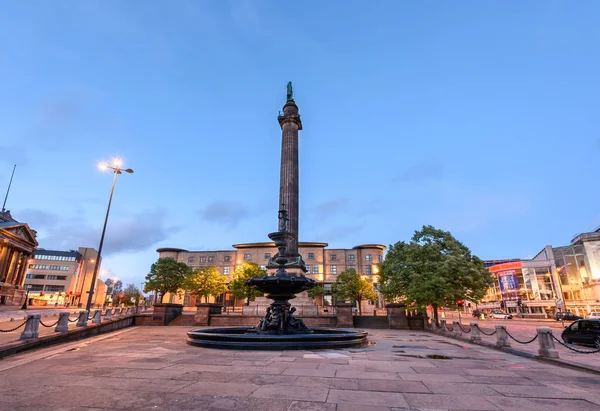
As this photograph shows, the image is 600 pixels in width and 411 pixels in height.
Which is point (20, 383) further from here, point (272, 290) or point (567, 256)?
point (567, 256)

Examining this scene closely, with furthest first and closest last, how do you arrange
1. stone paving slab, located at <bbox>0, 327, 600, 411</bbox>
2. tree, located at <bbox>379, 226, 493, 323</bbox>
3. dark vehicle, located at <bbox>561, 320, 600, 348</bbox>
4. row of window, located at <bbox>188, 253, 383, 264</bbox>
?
row of window, located at <bbox>188, 253, 383, 264</bbox> < tree, located at <bbox>379, 226, 493, 323</bbox> < dark vehicle, located at <bbox>561, 320, 600, 348</bbox> < stone paving slab, located at <bbox>0, 327, 600, 411</bbox>

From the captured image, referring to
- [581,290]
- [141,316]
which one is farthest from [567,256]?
[141,316]

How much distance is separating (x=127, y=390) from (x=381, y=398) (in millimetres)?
4733

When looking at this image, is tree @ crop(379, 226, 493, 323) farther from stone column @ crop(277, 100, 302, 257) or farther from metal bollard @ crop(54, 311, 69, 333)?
metal bollard @ crop(54, 311, 69, 333)

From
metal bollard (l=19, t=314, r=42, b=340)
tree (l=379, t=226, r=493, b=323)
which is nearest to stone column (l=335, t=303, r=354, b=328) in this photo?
tree (l=379, t=226, r=493, b=323)

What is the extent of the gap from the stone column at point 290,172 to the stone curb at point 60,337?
1473cm

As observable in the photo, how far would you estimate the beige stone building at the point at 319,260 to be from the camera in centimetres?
7100

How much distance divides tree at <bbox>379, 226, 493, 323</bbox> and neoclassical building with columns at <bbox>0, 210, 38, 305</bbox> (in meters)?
62.5

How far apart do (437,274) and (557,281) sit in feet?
197

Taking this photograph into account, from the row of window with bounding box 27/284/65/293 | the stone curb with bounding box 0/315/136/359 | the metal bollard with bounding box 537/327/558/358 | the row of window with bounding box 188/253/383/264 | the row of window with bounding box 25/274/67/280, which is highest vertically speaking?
the row of window with bounding box 188/253/383/264

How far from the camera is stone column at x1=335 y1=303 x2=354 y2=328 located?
27.9 metres

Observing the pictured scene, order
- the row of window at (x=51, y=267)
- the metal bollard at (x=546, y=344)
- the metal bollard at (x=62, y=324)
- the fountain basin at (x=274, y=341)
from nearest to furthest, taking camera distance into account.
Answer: the metal bollard at (x=546, y=344) < the fountain basin at (x=274, y=341) < the metal bollard at (x=62, y=324) < the row of window at (x=51, y=267)

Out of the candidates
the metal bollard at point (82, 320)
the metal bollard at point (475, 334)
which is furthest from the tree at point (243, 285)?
the metal bollard at point (475, 334)

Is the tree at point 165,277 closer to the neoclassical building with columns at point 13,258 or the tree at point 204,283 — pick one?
the tree at point 204,283
